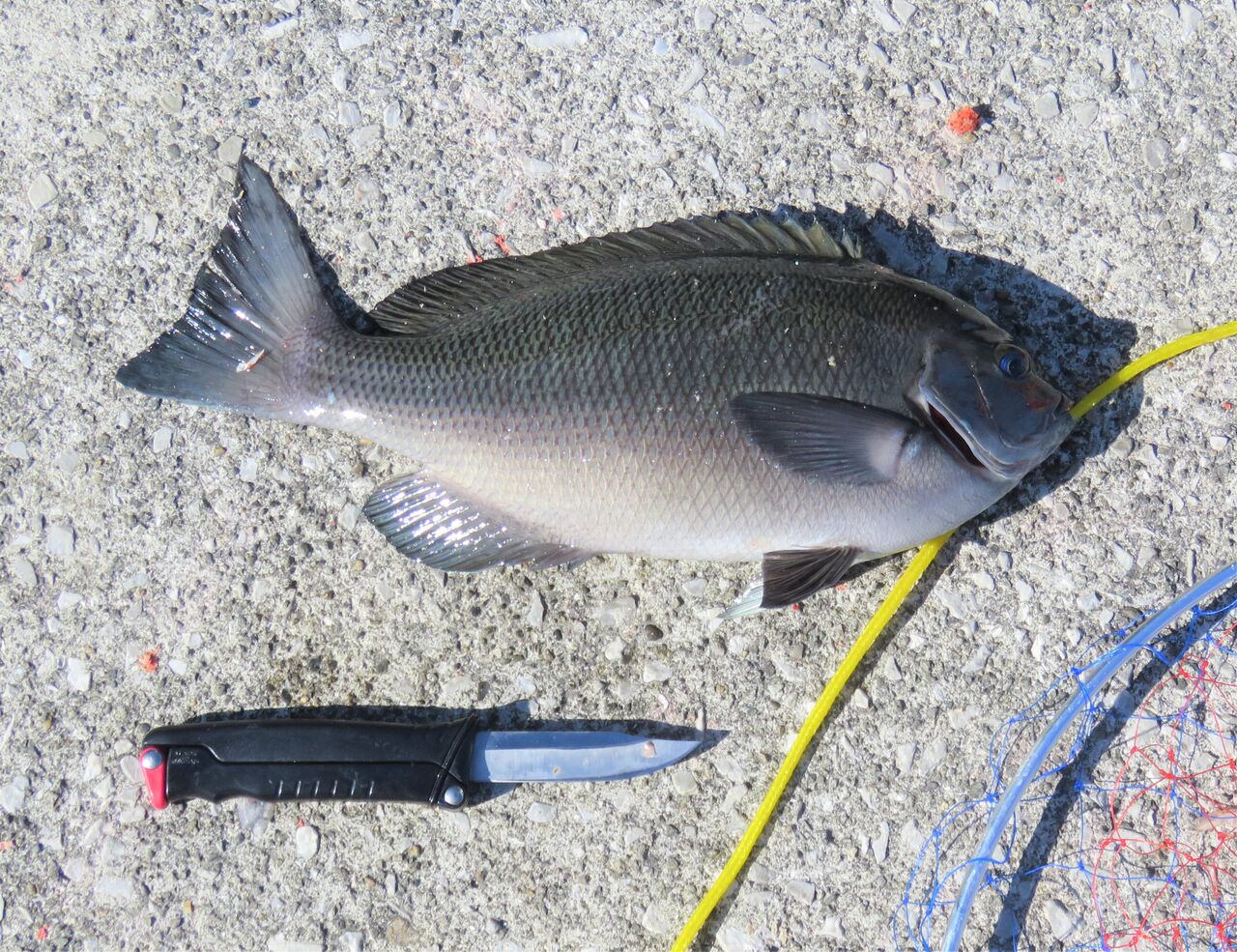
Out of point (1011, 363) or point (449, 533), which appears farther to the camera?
point (449, 533)

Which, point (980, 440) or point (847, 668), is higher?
point (980, 440)

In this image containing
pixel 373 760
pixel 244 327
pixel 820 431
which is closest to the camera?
pixel 820 431

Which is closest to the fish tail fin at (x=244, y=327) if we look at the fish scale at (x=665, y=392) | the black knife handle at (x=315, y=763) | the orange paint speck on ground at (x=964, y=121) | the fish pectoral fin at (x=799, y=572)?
the fish scale at (x=665, y=392)

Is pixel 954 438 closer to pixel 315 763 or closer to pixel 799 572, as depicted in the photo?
pixel 799 572

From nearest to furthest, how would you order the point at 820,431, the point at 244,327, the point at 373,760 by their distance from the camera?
the point at 820,431 → the point at 373,760 → the point at 244,327

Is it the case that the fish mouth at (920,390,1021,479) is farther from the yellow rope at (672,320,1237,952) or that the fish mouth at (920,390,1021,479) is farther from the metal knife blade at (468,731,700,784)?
the metal knife blade at (468,731,700,784)

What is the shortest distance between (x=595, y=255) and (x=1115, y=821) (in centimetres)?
171

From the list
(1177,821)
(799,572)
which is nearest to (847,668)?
(799,572)

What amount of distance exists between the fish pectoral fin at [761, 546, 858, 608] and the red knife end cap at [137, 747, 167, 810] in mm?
1342

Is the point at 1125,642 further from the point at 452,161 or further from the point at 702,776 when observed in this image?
the point at 452,161

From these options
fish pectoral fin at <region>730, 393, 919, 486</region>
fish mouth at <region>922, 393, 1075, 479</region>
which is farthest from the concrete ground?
fish pectoral fin at <region>730, 393, 919, 486</region>

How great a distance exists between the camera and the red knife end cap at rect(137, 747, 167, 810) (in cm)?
188

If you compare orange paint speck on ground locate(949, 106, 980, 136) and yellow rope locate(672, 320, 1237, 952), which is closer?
yellow rope locate(672, 320, 1237, 952)

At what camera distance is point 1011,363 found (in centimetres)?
177
